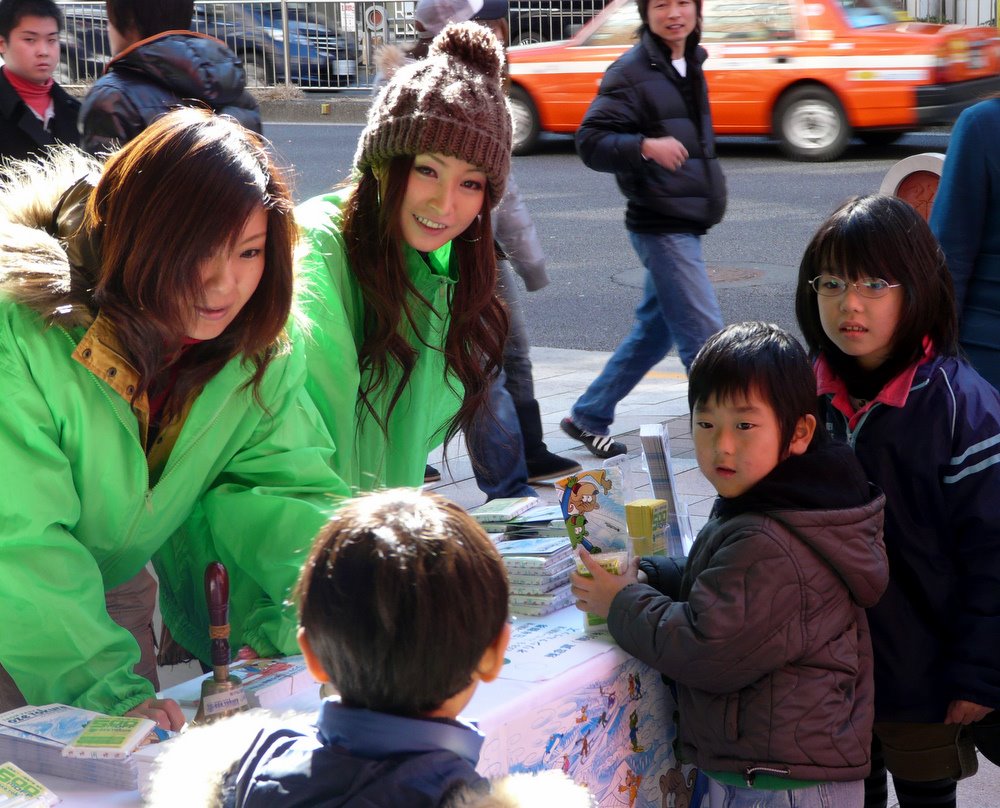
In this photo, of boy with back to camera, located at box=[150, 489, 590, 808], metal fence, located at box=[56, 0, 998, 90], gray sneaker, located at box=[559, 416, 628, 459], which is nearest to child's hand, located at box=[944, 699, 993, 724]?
boy with back to camera, located at box=[150, 489, 590, 808]

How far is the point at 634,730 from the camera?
2.50 metres

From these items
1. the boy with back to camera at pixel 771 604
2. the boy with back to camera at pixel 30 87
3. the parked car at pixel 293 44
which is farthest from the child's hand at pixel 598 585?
the parked car at pixel 293 44

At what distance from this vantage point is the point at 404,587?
142 centimetres

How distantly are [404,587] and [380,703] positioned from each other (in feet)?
0.46

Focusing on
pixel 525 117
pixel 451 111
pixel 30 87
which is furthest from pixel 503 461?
pixel 525 117

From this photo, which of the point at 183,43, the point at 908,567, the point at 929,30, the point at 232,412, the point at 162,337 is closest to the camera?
the point at 162,337

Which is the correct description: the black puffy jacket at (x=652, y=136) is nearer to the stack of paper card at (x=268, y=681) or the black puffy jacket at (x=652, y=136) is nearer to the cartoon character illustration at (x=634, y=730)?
the cartoon character illustration at (x=634, y=730)

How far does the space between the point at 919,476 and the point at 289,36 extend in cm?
1813

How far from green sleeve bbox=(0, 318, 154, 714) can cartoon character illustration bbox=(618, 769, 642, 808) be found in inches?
36.8

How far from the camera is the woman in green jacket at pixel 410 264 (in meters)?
2.69

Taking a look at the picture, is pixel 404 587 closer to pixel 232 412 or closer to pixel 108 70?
pixel 232 412

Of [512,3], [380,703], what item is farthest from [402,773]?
[512,3]

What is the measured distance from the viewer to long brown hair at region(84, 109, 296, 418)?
6.73 ft

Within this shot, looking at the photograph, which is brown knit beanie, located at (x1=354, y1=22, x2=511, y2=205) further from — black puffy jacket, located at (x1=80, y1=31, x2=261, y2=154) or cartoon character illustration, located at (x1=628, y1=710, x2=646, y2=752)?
black puffy jacket, located at (x1=80, y1=31, x2=261, y2=154)
